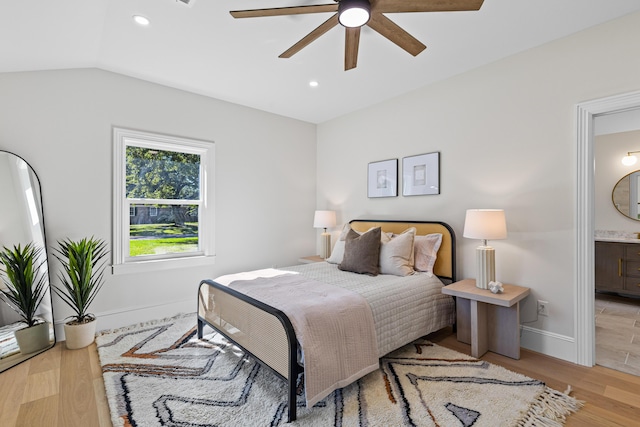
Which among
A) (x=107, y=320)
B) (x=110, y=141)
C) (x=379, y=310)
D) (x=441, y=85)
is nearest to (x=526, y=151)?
(x=441, y=85)

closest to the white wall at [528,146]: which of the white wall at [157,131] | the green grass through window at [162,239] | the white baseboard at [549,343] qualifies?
the white baseboard at [549,343]

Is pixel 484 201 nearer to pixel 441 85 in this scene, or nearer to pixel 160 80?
pixel 441 85

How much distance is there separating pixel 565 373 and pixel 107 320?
4.07m

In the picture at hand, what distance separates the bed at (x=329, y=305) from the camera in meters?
1.86

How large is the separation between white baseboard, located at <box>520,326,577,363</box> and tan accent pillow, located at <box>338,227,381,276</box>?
139cm

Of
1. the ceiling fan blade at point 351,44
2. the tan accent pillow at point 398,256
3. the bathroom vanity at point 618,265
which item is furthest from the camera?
the bathroom vanity at point 618,265

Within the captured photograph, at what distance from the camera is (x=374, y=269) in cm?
302

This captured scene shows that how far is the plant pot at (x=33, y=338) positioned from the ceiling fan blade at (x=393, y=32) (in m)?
3.56

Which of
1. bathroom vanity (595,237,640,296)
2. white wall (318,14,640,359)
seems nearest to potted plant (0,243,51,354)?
white wall (318,14,640,359)

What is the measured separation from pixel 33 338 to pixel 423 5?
3.84 meters

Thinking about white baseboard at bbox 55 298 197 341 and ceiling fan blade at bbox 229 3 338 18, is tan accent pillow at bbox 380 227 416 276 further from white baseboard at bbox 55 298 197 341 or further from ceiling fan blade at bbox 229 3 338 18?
white baseboard at bbox 55 298 197 341

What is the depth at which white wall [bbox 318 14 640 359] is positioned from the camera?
241 cm

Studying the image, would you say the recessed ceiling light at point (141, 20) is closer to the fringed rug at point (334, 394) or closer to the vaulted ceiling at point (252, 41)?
the vaulted ceiling at point (252, 41)

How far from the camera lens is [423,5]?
Result: 5.56 ft
